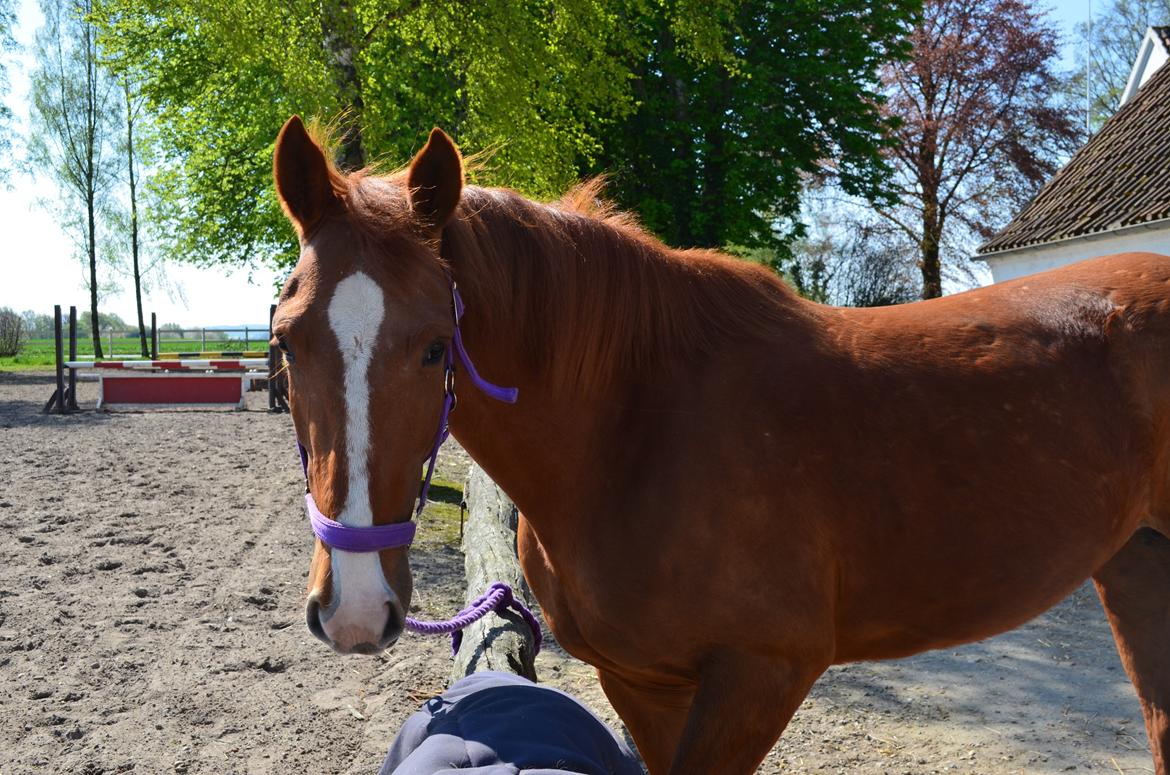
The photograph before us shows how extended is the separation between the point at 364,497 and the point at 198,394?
53.7ft

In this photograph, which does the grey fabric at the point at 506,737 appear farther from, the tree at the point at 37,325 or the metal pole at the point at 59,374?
the tree at the point at 37,325

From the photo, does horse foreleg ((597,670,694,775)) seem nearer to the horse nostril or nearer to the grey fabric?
the grey fabric

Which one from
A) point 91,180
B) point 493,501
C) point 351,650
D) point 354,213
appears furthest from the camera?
point 91,180

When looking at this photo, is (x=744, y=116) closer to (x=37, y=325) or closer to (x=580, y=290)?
(x=580, y=290)

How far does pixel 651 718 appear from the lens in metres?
2.47

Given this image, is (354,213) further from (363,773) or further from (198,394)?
(198,394)

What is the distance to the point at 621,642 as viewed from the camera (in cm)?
208

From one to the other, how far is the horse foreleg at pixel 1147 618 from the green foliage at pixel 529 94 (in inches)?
98.0

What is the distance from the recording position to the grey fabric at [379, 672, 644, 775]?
1655 mm

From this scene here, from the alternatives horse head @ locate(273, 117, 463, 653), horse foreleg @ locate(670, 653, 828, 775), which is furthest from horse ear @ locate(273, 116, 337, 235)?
horse foreleg @ locate(670, 653, 828, 775)

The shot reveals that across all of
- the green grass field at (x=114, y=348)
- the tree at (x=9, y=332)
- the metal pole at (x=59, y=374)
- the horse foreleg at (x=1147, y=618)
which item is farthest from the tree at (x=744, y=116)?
the tree at (x=9, y=332)

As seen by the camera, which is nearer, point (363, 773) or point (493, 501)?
point (363, 773)

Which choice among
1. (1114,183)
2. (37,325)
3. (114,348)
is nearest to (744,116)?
(1114,183)

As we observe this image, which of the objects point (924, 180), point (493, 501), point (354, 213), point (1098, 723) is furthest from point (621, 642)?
point (924, 180)
